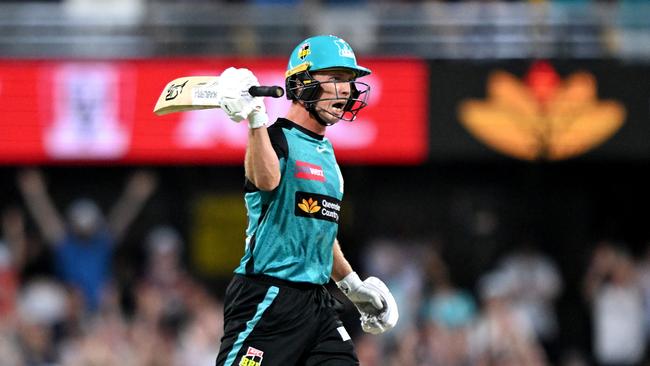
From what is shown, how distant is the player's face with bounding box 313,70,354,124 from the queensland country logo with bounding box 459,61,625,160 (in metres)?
6.46

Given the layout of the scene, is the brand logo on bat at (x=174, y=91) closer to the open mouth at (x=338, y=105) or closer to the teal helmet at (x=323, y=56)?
the teal helmet at (x=323, y=56)

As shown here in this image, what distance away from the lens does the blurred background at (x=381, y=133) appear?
1180cm

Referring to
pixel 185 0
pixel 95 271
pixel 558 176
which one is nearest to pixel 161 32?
pixel 185 0

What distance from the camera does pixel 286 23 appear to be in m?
12.6

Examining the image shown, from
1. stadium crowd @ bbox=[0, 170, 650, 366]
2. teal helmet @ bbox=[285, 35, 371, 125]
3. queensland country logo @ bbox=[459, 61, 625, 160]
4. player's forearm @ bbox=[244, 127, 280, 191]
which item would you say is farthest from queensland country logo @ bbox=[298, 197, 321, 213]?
queensland country logo @ bbox=[459, 61, 625, 160]

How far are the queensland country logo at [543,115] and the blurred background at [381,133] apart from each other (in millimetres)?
17

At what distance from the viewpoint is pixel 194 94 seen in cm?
545

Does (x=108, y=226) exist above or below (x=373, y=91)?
below

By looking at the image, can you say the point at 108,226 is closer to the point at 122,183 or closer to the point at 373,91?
the point at 122,183

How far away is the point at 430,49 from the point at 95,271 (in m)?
4.24

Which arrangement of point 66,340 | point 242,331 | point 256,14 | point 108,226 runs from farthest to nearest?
point 108,226 < point 256,14 < point 66,340 < point 242,331

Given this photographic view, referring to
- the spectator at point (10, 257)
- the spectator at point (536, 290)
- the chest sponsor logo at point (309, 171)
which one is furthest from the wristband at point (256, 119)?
the spectator at point (536, 290)

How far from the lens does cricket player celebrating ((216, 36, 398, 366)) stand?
5.51m

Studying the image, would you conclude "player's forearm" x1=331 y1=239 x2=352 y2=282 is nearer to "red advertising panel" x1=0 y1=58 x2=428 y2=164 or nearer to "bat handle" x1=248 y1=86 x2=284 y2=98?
"bat handle" x1=248 y1=86 x2=284 y2=98
